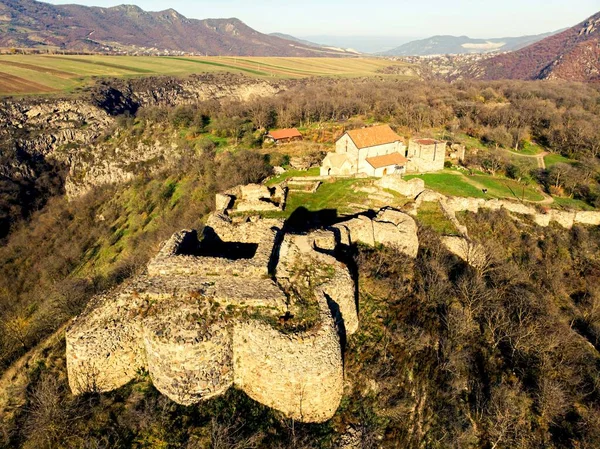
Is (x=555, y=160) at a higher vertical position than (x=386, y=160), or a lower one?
lower

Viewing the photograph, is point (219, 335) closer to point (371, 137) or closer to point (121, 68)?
point (371, 137)

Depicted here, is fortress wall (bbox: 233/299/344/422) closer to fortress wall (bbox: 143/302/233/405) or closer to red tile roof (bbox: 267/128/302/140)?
fortress wall (bbox: 143/302/233/405)

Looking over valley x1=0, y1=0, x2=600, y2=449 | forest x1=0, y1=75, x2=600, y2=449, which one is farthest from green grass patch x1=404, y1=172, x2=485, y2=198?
forest x1=0, y1=75, x2=600, y2=449

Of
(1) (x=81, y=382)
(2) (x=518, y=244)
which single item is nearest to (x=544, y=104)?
(2) (x=518, y=244)

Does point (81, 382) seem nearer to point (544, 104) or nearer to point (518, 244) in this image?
A: point (518, 244)

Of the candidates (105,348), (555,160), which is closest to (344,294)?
(105,348)

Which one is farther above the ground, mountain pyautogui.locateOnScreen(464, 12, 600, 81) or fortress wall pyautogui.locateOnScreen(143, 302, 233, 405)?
mountain pyautogui.locateOnScreen(464, 12, 600, 81)
